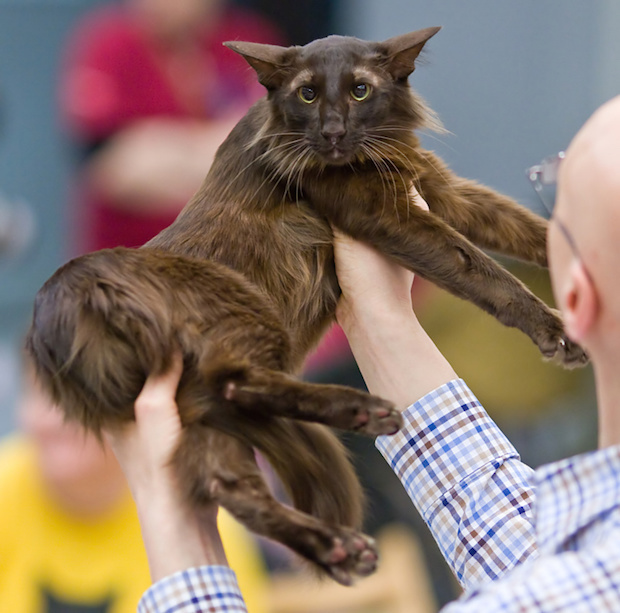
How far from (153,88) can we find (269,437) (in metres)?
1.40

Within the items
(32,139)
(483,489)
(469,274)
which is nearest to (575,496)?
(483,489)

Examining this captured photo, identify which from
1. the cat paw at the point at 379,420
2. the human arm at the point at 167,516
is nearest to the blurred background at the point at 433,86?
the human arm at the point at 167,516

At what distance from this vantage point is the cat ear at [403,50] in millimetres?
1262

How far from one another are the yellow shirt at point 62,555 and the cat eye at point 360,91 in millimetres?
1092

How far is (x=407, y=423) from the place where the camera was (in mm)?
1292

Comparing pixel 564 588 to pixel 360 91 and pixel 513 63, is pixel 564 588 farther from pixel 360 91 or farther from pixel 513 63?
pixel 513 63

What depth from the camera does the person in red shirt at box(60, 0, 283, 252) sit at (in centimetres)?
223

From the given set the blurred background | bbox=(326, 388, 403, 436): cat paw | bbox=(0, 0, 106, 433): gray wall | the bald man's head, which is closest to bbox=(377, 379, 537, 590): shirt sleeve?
bbox=(326, 388, 403, 436): cat paw

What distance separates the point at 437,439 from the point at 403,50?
590 mm

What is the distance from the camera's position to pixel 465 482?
1240 mm

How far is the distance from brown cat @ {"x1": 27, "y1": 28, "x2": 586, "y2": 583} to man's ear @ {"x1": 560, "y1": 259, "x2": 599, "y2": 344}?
281 mm

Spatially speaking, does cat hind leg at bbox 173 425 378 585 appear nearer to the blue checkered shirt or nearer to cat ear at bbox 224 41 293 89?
the blue checkered shirt

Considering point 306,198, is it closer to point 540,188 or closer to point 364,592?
point 540,188

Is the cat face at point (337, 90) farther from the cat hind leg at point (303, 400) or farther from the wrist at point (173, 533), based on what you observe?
the wrist at point (173, 533)
